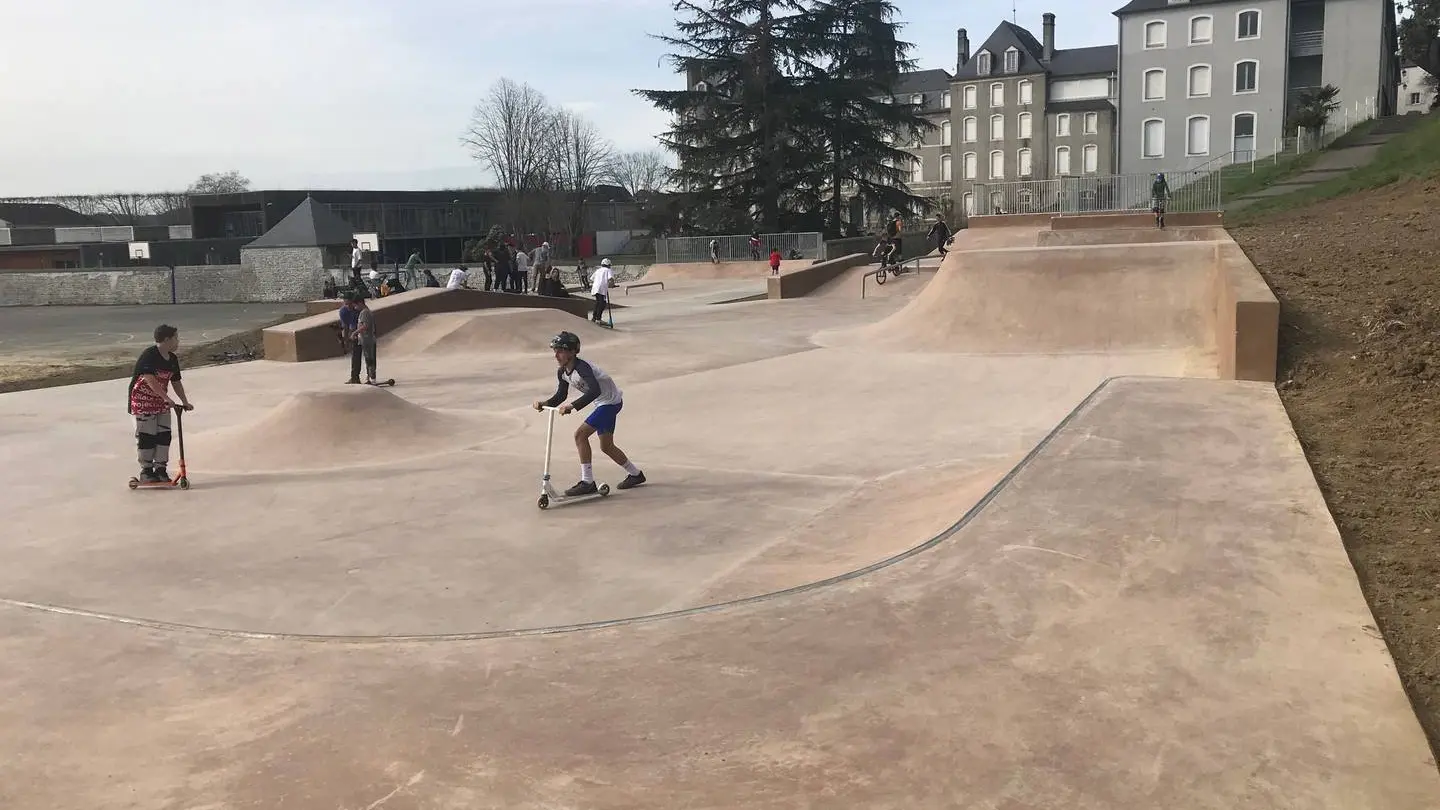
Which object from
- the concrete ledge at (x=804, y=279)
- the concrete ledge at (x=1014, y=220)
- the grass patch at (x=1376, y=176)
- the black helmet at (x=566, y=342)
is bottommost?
the black helmet at (x=566, y=342)

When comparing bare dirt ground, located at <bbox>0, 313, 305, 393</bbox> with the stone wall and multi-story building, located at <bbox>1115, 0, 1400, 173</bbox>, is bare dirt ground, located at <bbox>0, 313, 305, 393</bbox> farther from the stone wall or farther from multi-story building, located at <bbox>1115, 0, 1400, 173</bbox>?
multi-story building, located at <bbox>1115, 0, 1400, 173</bbox>

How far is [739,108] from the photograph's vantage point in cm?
4447

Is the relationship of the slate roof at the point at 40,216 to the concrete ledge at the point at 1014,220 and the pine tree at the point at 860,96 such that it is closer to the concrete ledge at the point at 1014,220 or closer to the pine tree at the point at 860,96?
the pine tree at the point at 860,96

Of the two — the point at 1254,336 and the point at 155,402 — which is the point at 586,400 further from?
the point at 1254,336

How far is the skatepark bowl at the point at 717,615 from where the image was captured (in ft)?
11.8

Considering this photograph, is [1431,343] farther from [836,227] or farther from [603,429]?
[836,227]

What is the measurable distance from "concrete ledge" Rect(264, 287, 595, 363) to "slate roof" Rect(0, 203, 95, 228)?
3047 inches

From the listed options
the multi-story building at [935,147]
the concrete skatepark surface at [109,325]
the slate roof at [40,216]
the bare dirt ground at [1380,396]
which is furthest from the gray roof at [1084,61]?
the slate roof at [40,216]

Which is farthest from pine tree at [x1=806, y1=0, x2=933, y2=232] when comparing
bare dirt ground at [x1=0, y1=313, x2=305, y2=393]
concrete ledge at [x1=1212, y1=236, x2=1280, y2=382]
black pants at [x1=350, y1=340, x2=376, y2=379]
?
concrete ledge at [x1=1212, y1=236, x2=1280, y2=382]

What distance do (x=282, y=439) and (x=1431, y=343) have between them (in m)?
10.6

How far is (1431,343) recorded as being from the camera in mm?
8977

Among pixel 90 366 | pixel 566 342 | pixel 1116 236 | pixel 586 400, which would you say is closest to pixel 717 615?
pixel 566 342

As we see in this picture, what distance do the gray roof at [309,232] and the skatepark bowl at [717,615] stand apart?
34309 mm

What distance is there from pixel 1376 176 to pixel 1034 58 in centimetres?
4906
